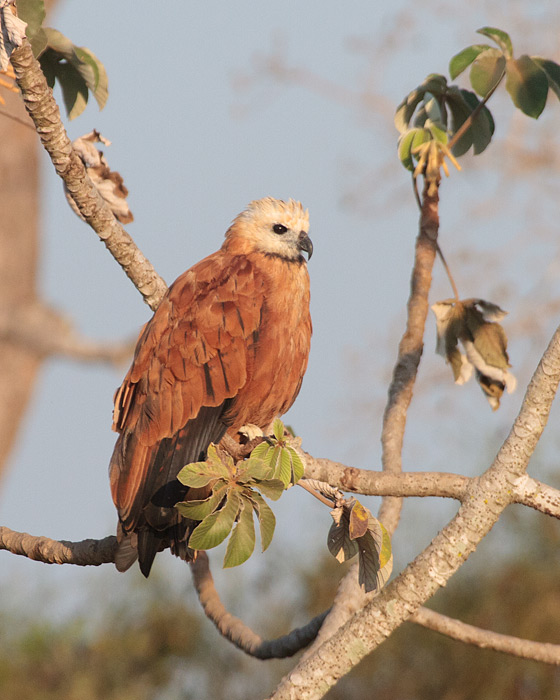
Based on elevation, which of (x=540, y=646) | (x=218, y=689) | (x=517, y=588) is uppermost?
(x=540, y=646)

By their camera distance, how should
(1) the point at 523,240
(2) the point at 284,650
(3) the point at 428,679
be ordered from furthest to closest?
(1) the point at 523,240 → (3) the point at 428,679 → (2) the point at 284,650

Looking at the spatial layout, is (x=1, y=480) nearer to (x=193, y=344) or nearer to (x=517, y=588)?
(x=517, y=588)

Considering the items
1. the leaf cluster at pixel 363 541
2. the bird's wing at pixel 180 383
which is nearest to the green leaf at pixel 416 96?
the bird's wing at pixel 180 383

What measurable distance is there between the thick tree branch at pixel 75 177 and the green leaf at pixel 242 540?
1.10m

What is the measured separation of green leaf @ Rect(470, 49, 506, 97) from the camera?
9.59 ft

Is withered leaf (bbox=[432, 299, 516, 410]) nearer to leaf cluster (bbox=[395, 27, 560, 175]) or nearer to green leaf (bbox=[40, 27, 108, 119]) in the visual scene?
leaf cluster (bbox=[395, 27, 560, 175])

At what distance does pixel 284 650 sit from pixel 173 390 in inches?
41.4

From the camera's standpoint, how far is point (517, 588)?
6.11 m

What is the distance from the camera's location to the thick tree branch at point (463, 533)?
217 cm

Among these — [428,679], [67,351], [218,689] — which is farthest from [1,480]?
[428,679]

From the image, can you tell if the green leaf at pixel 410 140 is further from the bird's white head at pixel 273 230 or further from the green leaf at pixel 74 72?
the green leaf at pixel 74 72

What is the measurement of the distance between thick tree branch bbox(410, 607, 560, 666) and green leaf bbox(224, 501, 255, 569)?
1.14 meters

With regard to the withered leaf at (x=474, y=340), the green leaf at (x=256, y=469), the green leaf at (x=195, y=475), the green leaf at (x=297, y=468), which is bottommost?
the green leaf at (x=195, y=475)

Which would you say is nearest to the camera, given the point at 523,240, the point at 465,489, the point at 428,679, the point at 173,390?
the point at 465,489
